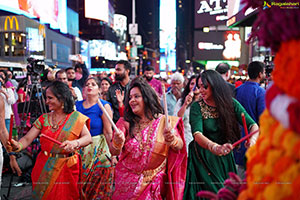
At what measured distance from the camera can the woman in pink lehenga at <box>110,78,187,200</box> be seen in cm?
337

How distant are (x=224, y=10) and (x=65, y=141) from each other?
2189 cm

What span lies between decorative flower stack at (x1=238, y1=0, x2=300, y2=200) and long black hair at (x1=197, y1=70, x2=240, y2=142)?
212cm

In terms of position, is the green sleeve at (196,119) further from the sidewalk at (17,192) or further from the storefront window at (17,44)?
the storefront window at (17,44)

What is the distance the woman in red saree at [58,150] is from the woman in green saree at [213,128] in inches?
49.5

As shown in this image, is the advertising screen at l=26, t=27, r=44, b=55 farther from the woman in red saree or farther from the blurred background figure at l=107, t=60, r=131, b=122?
the woman in red saree

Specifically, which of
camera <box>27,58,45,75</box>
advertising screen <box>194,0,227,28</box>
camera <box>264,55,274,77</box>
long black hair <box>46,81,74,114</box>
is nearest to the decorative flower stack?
long black hair <box>46,81,74,114</box>

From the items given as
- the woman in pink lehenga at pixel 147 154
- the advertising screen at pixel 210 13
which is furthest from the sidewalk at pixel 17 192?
the advertising screen at pixel 210 13

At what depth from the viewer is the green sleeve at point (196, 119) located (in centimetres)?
344

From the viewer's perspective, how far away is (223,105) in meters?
3.46

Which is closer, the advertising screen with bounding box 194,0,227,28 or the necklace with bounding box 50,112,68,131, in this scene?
the necklace with bounding box 50,112,68,131

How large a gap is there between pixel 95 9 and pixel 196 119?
82.6 feet

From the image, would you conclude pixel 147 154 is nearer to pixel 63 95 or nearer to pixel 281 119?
pixel 63 95

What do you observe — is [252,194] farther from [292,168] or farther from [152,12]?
[152,12]

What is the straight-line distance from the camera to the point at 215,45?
2897cm
